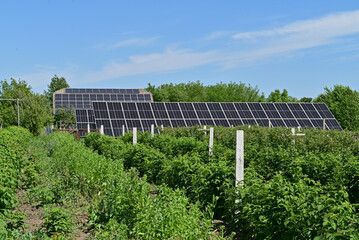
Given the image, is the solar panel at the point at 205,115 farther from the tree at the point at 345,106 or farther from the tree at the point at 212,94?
the tree at the point at 212,94

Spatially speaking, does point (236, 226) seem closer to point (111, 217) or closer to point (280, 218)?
point (280, 218)

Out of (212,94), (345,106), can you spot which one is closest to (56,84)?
(212,94)

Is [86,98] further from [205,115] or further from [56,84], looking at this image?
[56,84]

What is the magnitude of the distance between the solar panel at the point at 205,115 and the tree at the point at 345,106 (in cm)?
2969

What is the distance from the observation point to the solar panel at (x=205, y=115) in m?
31.7

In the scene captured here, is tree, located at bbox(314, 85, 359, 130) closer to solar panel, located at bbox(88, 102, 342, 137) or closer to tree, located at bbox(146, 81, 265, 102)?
tree, located at bbox(146, 81, 265, 102)

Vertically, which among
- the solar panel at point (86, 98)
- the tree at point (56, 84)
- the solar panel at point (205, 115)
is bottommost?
the solar panel at point (205, 115)

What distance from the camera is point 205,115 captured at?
110 feet

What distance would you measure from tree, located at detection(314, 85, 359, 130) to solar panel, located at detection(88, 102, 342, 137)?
29.7 m

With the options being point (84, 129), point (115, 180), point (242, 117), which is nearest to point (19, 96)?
point (84, 129)

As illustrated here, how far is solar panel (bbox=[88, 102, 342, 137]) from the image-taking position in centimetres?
3173

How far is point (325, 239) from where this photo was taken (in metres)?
5.03

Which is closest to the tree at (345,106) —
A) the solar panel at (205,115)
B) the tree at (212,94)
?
the tree at (212,94)

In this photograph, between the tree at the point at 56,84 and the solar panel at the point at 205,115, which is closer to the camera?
the solar panel at the point at 205,115
